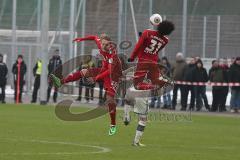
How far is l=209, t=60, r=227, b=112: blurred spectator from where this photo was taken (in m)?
33.2

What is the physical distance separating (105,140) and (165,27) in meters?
2.83

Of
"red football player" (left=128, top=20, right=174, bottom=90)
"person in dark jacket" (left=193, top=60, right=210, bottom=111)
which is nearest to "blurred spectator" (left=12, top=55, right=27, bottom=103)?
"person in dark jacket" (left=193, top=60, right=210, bottom=111)

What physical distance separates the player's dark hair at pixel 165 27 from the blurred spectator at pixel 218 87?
16.8 metres

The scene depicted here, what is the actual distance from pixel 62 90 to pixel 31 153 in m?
24.7

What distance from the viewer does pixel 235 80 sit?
3262cm

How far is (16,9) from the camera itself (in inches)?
1602

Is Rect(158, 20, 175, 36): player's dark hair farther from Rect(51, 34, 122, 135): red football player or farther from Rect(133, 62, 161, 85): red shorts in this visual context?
Rect(51, 34, 122, 135): red football player

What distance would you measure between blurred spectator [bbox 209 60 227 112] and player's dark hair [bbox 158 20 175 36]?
16.8m

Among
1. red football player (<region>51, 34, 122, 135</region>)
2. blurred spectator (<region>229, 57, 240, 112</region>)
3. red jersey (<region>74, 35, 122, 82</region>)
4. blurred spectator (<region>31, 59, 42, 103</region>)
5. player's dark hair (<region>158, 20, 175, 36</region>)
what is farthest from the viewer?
blurred spectator (<region>31, 59, 42, 103</region>)

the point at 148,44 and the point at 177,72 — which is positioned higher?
the point at 148,44

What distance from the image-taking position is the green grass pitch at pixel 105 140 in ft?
47.4

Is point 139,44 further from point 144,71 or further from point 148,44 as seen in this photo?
point 144,71

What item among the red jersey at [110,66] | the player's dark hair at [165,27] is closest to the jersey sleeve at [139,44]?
the player's dark hair at [165,27]

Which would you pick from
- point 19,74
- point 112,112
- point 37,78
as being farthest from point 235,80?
point 112,112
